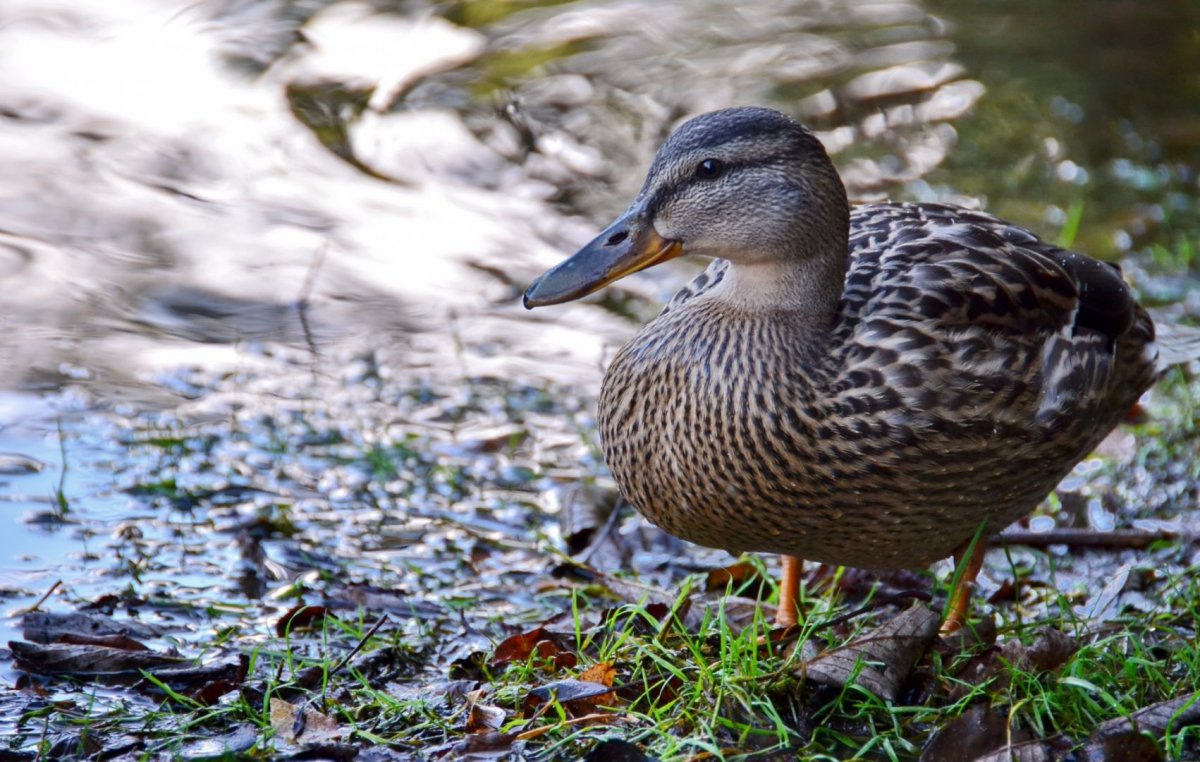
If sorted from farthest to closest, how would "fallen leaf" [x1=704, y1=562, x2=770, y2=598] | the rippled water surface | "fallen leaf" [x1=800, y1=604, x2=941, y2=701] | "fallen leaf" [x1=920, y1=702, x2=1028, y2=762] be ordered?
the rippled water surface
"fallen leaf" [x1=704, y1=562, x2=770, y2=598]
"fallen leaf" [x1=800, y1=604, x2=941, y2=701]
"fallen leaf" [x1=920, y1=702, x2=1028, y2=762]

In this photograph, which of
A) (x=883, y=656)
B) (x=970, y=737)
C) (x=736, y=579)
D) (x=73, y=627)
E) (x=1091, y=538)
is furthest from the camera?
(x=1091, y=538)

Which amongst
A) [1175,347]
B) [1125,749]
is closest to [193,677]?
[1125,749]

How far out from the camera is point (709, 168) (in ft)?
13.0

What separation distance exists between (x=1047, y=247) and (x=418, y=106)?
470cm

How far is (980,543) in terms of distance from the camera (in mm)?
4543

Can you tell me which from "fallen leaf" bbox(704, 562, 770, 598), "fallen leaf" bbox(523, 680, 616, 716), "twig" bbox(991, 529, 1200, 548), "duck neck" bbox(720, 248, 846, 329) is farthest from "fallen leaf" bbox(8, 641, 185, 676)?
"twig" bbox(991, 529, 1200, 548)

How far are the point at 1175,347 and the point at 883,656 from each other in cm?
175

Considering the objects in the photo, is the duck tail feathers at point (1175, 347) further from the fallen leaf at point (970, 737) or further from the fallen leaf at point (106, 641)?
the fallen leaf at point (106, 641)

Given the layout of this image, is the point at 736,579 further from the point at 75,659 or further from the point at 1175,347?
the point at 75,659

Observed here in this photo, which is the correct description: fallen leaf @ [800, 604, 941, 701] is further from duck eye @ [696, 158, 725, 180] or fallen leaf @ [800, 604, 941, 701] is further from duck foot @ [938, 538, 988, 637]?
duck eye @ [696, 158, 725, 180]

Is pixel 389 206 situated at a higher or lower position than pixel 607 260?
lower

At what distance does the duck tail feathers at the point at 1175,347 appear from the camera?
4898 millimetres

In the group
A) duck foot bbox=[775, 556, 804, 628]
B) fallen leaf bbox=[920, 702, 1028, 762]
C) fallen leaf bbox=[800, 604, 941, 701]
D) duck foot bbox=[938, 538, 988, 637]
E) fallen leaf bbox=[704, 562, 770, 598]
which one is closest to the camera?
fallen leaf bbox=[920, 702, 1028, 762]

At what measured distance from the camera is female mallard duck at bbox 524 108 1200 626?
154 inches
